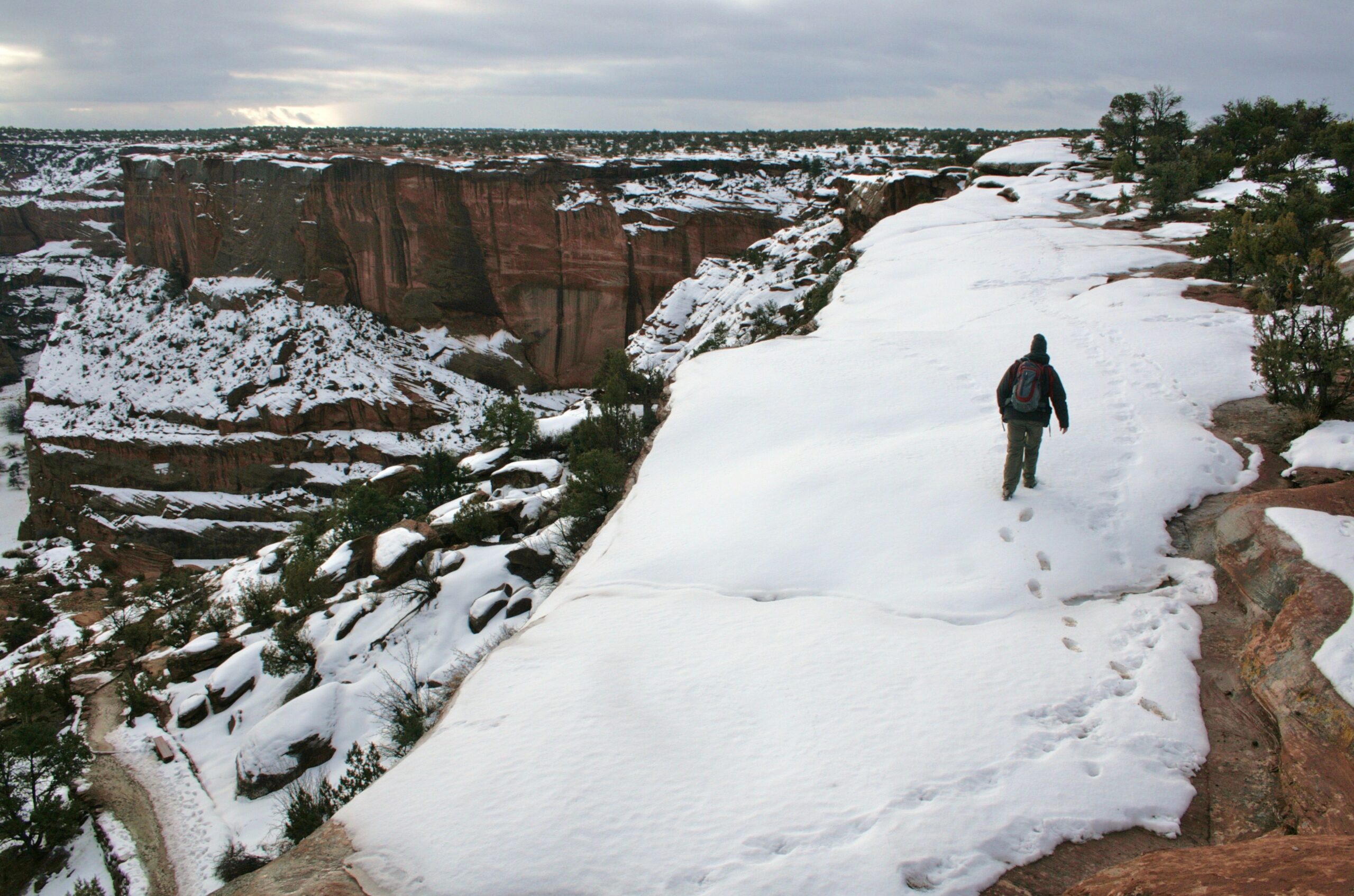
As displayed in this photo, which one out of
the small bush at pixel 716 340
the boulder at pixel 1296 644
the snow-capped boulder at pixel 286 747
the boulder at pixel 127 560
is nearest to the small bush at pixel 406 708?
the snow-capped boulder at pixel 286 747

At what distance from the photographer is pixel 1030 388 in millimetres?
6449

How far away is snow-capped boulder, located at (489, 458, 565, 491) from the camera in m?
16.3

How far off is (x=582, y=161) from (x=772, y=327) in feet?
96.4

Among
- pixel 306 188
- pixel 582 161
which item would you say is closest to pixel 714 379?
pixel 582 161

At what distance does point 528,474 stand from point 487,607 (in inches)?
229

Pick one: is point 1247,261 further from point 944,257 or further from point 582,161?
point 582,161

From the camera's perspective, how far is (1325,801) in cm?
332

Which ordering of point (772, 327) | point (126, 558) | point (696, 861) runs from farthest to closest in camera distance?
point (126, 558), point (772, 327), point (696, 861)

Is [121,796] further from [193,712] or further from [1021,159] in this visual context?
[1021,159]

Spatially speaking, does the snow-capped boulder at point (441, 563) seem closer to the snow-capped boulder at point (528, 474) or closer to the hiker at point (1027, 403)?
the snow-capped boulder at point (528, 474)

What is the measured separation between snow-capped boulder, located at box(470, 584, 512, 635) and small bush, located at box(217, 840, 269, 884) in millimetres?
3854

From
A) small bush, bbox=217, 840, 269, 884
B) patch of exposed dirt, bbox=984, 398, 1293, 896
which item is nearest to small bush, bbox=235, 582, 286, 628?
small bush, bbox=217, 840, 269, 884

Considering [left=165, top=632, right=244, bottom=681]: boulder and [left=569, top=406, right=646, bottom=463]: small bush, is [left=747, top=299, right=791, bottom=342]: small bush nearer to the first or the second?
[left=569, top=406, right=646, bottom=463]: small bush

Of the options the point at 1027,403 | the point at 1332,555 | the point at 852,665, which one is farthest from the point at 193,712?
the point at 1332,555
